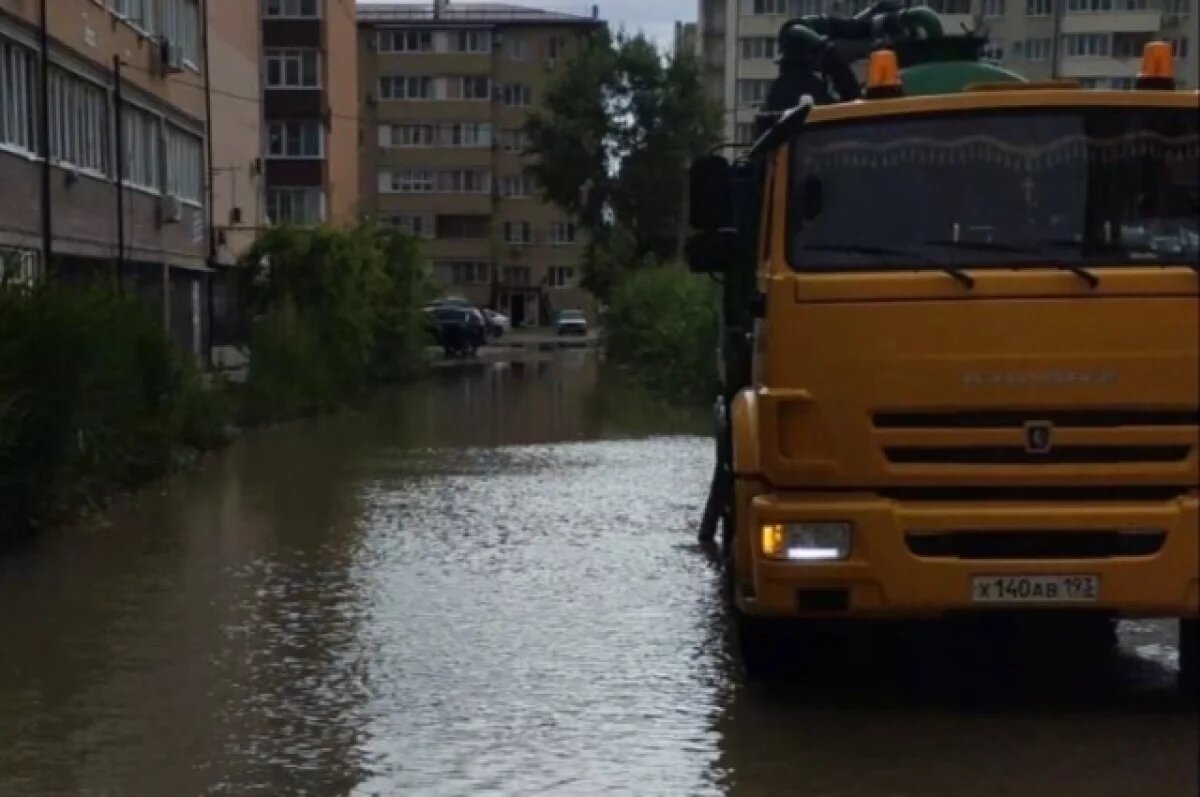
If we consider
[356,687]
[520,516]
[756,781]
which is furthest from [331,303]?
[756,781]

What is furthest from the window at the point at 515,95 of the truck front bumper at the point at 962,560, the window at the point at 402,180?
the truck front bumper at the point at 962,560

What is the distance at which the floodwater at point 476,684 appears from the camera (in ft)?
25.2

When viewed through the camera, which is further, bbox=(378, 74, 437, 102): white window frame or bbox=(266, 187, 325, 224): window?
bbox=(378, 74, 437, 102): white window frame

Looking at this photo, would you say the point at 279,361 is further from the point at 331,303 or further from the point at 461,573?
the point at 461,573

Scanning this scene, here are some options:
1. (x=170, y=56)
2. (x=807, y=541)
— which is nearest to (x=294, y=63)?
(x=170, y=56)

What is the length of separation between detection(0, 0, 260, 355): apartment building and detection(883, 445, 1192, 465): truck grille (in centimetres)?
1434

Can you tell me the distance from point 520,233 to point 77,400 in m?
91.7

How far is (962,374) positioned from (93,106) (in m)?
25.8

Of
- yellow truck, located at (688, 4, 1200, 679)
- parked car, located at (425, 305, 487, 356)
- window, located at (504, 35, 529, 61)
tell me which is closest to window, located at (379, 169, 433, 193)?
window, located at (504, 35, 529, 61)

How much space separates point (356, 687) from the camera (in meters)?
9.52

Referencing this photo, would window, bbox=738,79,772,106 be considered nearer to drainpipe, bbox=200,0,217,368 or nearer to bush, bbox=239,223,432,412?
bush, bbox=239,223,432,412

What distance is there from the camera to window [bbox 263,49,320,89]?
66.6 metres

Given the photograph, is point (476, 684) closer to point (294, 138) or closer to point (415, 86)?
point (294, 138)

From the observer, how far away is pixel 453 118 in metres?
104
